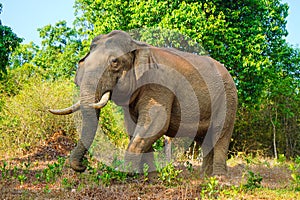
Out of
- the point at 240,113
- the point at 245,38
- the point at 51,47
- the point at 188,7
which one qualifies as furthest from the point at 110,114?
the point at 51,47

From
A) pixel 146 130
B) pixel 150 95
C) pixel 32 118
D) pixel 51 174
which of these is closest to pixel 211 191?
pixel 146 130

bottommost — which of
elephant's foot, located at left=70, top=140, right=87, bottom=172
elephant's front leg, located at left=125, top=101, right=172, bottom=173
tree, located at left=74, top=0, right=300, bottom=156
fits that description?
elephant's foot, located at left=70, top=140, right=87, bottom=172

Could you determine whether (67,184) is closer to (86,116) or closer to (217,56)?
(86,116)

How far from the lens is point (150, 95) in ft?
21.2

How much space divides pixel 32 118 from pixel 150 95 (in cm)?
860

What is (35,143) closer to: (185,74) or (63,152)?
(63,152)

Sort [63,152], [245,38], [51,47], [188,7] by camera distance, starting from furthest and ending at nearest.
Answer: [51,47], [245,38], [188,7], [63,152]

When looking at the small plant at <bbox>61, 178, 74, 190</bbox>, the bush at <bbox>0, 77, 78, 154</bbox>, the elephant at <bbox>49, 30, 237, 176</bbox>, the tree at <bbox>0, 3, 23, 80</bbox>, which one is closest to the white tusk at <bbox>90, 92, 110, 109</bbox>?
the elephant at <bbox>49, 30, 237, 176</bbox>

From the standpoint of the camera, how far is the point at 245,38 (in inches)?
635

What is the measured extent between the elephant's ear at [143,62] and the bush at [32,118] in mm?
7833

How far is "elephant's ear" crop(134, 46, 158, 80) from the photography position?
6402 millimetres

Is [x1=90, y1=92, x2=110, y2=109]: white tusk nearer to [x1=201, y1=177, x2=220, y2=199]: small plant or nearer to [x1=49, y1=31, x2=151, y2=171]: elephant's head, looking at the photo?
[x1=49, y1=31, x2=151, y2=171]: elephant's head

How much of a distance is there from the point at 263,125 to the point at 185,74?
1437 cm

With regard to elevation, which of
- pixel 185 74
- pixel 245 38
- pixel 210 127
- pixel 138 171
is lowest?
pixel 138 171
